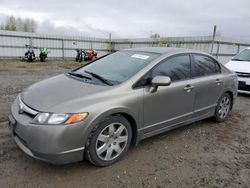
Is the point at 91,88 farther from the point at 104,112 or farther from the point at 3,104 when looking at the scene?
the point at 3,104

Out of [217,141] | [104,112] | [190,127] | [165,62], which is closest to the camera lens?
[104,112]

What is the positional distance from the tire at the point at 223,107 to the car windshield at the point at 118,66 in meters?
1.89

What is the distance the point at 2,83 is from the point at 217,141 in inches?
278

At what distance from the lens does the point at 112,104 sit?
9.01 ft

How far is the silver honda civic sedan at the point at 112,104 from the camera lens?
248cm

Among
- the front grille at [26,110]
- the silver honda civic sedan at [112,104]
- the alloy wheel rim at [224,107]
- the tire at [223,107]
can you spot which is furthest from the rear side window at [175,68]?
the front grille at [26,110]

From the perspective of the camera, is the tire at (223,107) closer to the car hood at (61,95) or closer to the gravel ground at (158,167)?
the gravel ground at (158,167)

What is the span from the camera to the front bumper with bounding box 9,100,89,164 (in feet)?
7.90

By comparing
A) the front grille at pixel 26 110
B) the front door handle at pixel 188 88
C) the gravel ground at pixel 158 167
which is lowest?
the gravel ground at pixel 158 167

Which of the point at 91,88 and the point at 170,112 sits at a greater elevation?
the point at 91,88

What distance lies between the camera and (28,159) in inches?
117

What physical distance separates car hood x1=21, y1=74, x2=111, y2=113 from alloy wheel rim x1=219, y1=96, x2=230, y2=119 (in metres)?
2.77

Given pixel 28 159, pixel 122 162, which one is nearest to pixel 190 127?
pixel 122 162

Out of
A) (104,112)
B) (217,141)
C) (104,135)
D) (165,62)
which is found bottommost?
(217,141)
